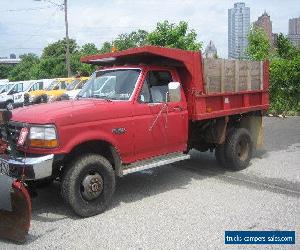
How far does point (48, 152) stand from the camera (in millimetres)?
5445

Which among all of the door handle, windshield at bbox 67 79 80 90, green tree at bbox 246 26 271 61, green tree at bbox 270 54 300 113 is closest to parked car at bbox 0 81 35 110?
windshield at bbox 67 79 80 90

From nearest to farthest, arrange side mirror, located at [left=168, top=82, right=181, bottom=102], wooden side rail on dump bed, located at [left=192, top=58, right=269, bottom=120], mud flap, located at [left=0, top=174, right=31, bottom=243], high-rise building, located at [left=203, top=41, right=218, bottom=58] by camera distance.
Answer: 1. mud flap, located at [left=0, top=174, right=31, bottom=243]
2. side mirror, located at [left=168, top=82, right=181, bottom=102]
3. wooden side rail on dump bed, located at [left=192, top=58, right=269, bottom=120]
4. high-rise building, located at [left=203, top=41, right=218, bottom=58]

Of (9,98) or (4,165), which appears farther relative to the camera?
(9,98)

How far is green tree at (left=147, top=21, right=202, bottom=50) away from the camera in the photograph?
1105 inches

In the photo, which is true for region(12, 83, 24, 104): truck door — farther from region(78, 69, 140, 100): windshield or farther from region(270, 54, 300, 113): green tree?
region(78, 69, 140, 100): windshield

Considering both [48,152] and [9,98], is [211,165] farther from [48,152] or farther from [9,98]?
[9,98]

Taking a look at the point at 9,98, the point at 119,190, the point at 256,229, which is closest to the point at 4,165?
the point at 119,190

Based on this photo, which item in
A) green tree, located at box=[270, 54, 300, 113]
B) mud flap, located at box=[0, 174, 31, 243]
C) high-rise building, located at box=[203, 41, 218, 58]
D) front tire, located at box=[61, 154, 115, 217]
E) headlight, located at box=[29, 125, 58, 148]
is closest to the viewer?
mud flap, located at box=[0, 174, 31, 243]

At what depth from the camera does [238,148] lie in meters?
8.52

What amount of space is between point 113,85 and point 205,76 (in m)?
1.77

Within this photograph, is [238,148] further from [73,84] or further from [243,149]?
[73,84]

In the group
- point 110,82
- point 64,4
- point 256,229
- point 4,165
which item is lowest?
point 256,229

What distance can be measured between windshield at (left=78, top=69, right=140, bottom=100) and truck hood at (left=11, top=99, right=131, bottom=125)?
0.32m

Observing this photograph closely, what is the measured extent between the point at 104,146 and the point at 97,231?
4.32ft
